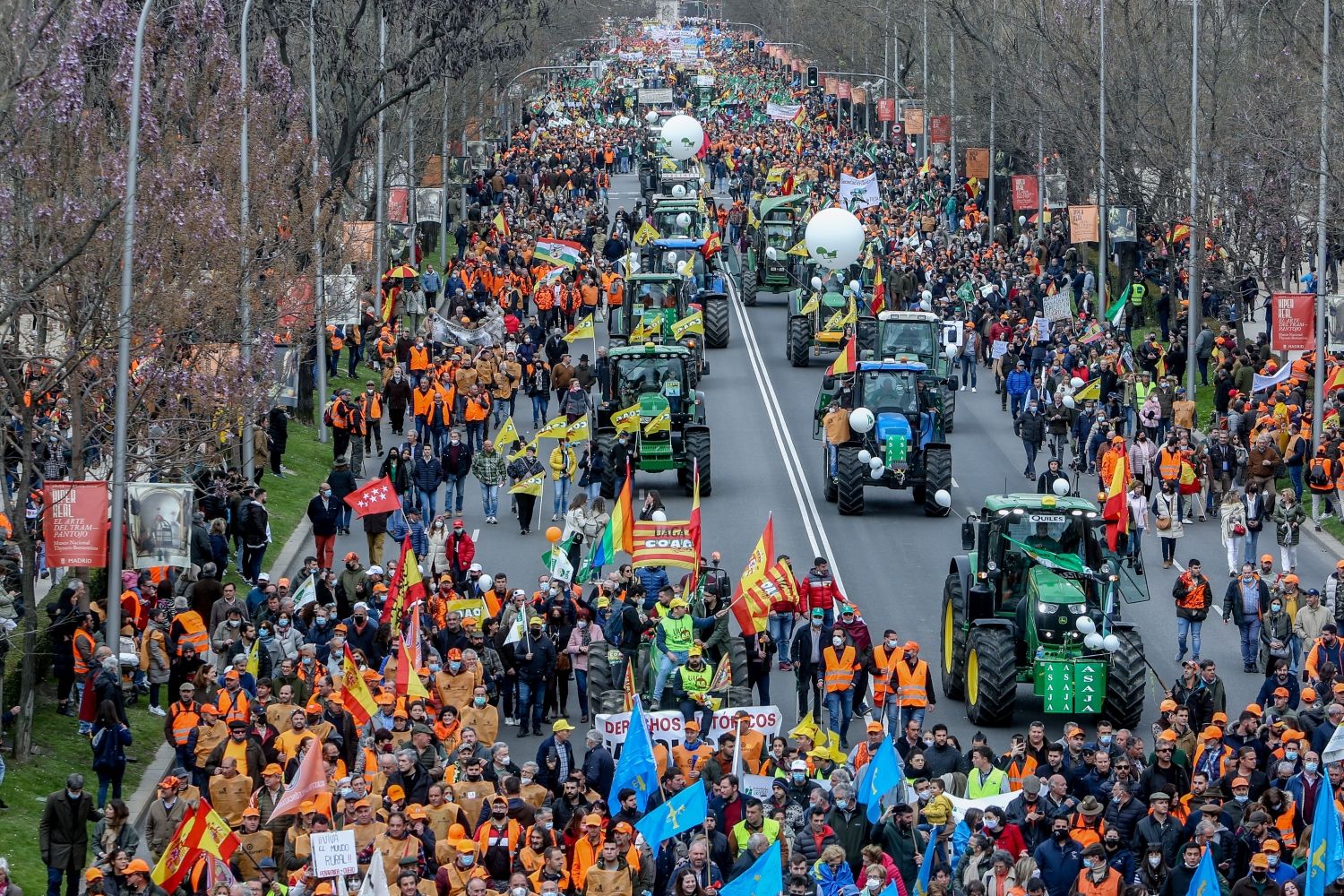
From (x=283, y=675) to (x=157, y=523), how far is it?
3.64 meters

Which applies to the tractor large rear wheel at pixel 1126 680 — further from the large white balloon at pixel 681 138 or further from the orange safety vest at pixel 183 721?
the large white balloon at pixel 681 138

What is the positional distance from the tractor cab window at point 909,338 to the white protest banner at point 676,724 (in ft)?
65.4

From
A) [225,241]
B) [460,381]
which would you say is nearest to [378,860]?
[225,241]

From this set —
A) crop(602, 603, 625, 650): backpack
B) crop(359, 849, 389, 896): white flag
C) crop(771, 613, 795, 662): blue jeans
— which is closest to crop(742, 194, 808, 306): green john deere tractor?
crop(771, 613, 795, 662): blue jeans

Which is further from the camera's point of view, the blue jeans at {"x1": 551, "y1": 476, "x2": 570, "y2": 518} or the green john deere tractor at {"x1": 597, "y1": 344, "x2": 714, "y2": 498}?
the green john deere tractor at {"x1": 597, "y1": 344, "x2": 714, "y2": 498}

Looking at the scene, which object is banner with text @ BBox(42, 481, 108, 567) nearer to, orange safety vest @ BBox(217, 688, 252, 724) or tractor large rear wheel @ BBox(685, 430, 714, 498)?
orange safety vest @ BBox(217, 688, 252, 724)

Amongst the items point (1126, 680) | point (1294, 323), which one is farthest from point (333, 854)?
point (1294, 323)

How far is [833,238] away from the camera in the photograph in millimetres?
49688

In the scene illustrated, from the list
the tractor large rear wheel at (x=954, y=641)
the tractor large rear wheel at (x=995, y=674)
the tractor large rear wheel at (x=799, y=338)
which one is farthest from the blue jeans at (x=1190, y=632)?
the tractor large rear wheel at (x=799, y=338)

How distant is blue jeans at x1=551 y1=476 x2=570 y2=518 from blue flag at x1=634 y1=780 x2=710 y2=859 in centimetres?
1658

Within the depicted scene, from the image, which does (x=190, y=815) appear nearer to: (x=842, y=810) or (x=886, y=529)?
(x=842, y=810)

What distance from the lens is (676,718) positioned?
22703 mm

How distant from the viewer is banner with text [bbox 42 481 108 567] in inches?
974

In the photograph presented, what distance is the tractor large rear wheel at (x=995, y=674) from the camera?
83.1 feet
